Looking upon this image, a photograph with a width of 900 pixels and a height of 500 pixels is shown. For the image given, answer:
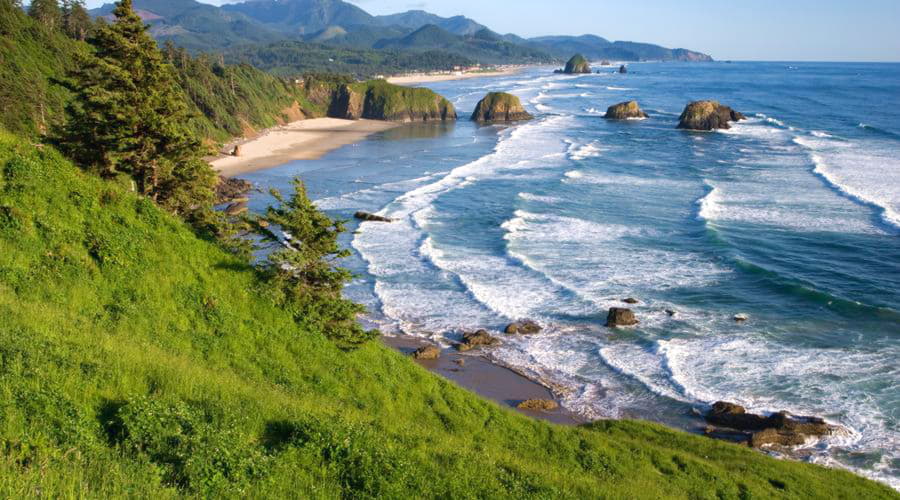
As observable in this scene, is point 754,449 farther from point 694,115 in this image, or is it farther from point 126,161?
point 694,115

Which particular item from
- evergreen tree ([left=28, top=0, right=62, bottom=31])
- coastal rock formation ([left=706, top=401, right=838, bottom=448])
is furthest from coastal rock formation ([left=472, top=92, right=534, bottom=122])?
coastal rock formation ([left=706, top=401, right=838, bottom=448])

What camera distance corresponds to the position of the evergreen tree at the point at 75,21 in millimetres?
86625

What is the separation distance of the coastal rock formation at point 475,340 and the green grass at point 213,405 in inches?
361

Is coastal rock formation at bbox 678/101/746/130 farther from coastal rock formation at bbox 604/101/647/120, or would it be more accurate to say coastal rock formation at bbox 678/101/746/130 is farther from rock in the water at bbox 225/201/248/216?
rock in the water at bbox 225/201/248/216

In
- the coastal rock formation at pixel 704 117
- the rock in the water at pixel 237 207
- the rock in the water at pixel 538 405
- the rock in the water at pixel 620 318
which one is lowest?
the rock in the water at pixel 538 405

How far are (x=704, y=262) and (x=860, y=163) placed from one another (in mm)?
40607

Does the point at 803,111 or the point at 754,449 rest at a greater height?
the point at 803,111

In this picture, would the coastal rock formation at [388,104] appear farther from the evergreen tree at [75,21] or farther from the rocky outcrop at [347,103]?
the evergreen tree at [75,21]

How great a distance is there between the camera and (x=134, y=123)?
22.3m

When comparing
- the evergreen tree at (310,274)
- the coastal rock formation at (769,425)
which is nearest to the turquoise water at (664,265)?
the coastal rock formation at (769,425)

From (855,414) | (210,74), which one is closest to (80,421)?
(855,414)

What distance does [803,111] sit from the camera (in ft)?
382

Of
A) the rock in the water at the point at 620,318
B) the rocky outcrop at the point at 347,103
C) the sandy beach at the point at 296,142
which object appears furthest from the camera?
the rocky outcrop at the point at 347,103

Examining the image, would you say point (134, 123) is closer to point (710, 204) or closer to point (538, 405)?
point (538, 405)
